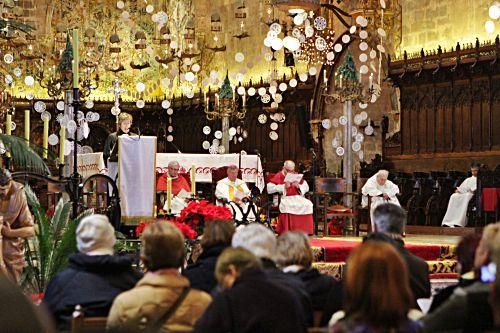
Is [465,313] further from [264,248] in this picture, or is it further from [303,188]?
[303,188]

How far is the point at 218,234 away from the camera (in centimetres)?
648

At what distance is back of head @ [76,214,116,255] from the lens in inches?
232

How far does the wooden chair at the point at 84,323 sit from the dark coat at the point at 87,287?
1.49 ft

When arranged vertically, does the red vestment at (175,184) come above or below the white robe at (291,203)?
above

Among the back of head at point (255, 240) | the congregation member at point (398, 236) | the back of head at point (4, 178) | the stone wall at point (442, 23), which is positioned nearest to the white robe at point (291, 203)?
the stone wall at point (442, 23)

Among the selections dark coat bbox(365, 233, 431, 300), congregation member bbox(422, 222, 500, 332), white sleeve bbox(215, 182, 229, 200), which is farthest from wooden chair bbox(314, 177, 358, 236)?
congregation member bbox(422, 222, 500, 332)

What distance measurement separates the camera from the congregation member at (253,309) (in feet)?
15.3

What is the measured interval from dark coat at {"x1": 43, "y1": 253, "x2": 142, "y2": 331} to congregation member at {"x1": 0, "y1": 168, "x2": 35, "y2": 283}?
3000 mm

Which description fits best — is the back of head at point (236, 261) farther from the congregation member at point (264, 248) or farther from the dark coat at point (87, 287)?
the dark coat at point (87, 287)

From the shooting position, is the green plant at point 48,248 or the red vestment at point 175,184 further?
the red vestment at point 175,184

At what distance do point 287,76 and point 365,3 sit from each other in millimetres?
3909

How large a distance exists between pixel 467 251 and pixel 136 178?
21.7 feet

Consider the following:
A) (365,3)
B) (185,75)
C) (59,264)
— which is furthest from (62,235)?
(185,75)

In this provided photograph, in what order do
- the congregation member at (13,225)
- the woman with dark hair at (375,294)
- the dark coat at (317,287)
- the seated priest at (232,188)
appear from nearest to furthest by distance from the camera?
the woman with dark hair at (375,294) < the dark coat at (317,287) < the congregation member at (13,225) < the seated priest at (232,188)
